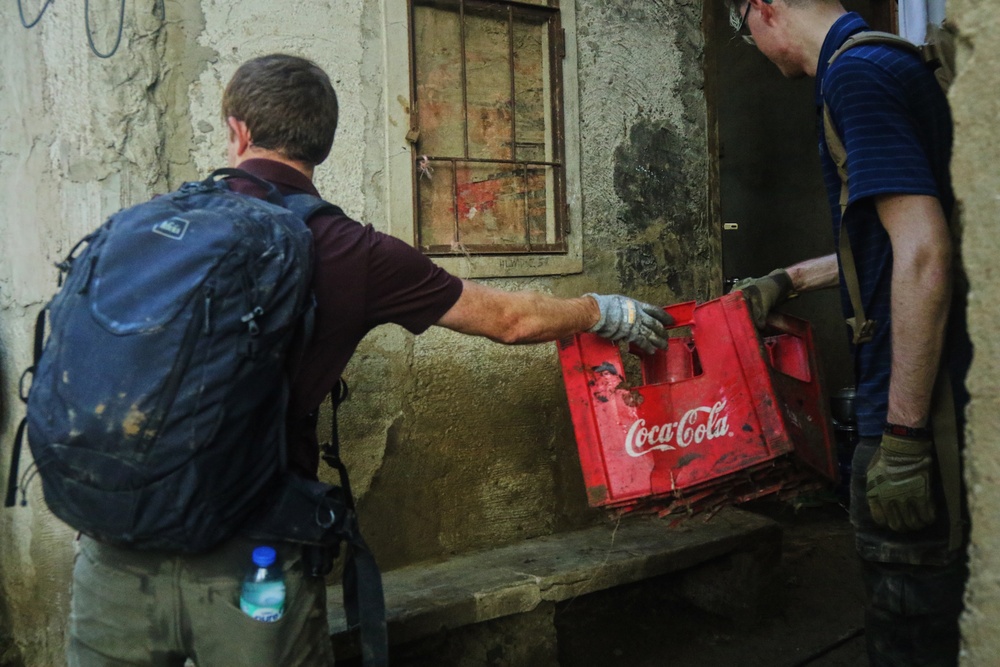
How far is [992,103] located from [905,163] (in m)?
0.71

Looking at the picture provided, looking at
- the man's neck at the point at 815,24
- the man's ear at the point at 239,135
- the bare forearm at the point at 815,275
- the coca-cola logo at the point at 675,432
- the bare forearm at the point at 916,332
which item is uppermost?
the man's neck at the point at 815,24

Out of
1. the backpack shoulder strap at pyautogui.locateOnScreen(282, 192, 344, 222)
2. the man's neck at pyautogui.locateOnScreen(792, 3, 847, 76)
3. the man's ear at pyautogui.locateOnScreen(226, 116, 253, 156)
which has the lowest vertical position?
the backpack shoulder strap at pyautogui.locateOnScreen(282, 192, 344, 222)

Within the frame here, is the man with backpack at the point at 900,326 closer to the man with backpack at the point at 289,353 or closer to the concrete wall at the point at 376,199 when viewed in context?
the man with backpack at the point at 289,353

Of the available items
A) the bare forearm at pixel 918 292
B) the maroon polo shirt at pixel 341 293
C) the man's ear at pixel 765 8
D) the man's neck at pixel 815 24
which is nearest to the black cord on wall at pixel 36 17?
the maroon polo shirt at pixel 341 293

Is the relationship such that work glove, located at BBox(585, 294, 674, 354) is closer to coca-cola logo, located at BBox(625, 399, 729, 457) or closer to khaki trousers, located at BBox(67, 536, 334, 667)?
coca-cola logo, located at BBox(625, 399, 729, 457)

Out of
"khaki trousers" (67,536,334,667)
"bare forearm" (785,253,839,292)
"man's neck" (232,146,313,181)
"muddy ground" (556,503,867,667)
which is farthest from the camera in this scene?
"muddy ground" (556,503,867,667)

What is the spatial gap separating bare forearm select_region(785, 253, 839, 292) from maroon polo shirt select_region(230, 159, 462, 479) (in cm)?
125

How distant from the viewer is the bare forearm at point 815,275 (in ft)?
8.44

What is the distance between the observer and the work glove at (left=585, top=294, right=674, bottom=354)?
2.34 metres

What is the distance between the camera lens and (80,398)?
1461 millimetres

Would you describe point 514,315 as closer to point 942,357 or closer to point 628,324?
point 628,324

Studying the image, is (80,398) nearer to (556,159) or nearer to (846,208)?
(846,208)

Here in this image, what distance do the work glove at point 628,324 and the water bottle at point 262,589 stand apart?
1.08 meters

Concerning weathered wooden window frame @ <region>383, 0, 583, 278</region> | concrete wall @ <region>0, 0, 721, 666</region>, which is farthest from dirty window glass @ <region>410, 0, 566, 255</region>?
concrete wall @ <region>0, 0, 721, 666</region>
